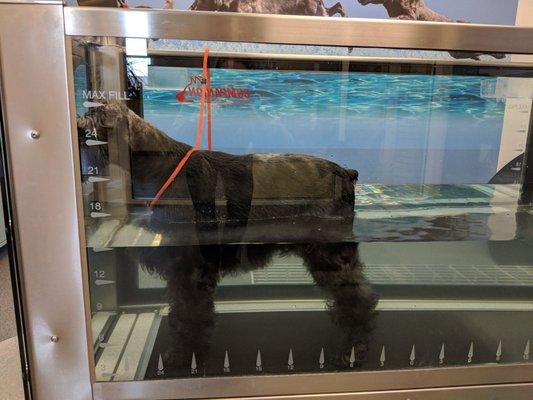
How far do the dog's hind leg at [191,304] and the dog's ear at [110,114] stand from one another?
19 cm

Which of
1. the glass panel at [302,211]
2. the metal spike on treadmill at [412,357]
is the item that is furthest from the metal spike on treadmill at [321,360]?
the metal spike on treadmill at [412,357]

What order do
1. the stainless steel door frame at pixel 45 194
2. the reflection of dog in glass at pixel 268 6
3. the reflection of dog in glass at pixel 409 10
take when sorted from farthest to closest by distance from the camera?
the reflection of dog in glass at pixel 409 10
the reflection of dog in glass at pixel 268 6
the stainless steel door frame at pixel 45 194

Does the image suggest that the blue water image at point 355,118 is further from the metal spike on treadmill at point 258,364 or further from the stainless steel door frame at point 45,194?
the metal spike on treadmill at point 258,364

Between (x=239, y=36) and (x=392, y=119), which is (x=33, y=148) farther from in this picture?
(x=392, y=119)

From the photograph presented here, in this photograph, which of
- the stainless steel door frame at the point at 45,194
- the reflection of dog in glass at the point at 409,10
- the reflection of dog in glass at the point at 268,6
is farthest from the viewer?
the reflection of dog in glass at the point at 409,10

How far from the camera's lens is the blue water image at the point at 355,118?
1.71 feet

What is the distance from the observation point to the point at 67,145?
448 mm

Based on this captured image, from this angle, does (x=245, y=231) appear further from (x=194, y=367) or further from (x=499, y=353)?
(x=499, y=353)

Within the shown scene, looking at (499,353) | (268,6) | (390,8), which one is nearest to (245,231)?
(499,353)

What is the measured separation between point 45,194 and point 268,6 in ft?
2.92

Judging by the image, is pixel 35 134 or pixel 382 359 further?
pixel 382 359

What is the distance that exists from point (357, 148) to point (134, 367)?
1.39ft

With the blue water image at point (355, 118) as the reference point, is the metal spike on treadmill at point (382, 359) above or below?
below

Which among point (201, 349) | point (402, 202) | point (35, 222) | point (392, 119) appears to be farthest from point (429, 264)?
point (35, 222)
